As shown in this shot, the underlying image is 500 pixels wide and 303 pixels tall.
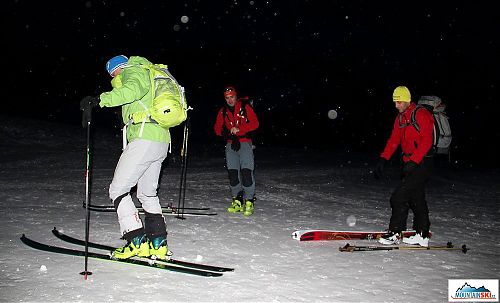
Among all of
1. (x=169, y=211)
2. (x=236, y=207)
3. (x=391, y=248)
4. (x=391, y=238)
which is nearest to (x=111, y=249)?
(x=169, y=211)

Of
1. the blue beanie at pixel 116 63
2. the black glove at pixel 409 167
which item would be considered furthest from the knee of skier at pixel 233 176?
the blue beanie at pixel 116 63

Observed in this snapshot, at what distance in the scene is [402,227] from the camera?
6930 millimetres

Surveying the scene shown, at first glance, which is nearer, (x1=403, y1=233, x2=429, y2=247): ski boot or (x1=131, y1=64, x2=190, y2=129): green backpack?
(x1=131, y1=64, x2=190, y2=129): green backpack

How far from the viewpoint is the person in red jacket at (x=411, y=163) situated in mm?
6426

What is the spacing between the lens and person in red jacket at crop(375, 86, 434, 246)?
6426mm

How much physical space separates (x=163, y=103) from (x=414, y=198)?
11.9 ft

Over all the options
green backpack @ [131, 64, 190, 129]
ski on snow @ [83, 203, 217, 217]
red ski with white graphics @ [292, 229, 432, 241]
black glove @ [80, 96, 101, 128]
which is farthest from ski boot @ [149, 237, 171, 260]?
ski on snow @ [83, 203, 217, 217]

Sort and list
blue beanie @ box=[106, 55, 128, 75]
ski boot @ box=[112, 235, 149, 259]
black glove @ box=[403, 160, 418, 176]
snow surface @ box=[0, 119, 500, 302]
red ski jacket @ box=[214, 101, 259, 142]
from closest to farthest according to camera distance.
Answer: snow surface @ box=[0, 119, 500, 302] < blue beanie @ box=[106, 55, 128, 75] < ski boot @ box=[112, 235, 149, 259] < black glove @ box=[403, 160, 418, 176] < red ski jacket @ box=[214, 101, 259, 142]

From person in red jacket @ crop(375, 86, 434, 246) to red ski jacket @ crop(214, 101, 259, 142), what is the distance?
7.68 feet

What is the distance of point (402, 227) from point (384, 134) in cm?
3022

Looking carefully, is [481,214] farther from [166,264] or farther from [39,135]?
[39,135]

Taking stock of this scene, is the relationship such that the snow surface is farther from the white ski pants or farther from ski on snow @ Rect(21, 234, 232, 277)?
the white ski pants

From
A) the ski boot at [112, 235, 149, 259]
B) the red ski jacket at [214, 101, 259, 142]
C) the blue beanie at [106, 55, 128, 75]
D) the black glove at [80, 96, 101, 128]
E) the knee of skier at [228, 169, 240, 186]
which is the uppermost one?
the blue beanie at [106, 55, 128, 75]

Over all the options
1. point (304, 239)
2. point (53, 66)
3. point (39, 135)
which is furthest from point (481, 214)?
point (53, 66)
